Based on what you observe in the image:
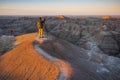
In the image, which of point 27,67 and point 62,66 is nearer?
point 62,66

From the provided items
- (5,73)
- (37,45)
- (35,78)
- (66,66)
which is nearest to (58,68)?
(66,66)

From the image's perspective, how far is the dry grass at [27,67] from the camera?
12.7 metres

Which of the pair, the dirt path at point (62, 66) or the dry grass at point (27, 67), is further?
the dry grass at point (27, 67)

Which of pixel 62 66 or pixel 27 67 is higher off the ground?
pixel 62 66

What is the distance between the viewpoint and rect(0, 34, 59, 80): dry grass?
12.7 meters

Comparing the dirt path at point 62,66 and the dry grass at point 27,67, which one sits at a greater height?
the dirt path at point 62,66

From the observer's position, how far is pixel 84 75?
41.4 ft

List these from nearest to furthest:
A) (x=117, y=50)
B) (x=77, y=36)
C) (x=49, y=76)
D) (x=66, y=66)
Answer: (x=49, y=76) < (x=66, y=66) < (x=117, y=50) < (x=77, y=36)

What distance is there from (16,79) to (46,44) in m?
6.27

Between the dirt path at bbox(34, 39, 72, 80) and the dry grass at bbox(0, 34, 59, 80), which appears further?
the dry grass at bbox(0, 34, 59, 80)

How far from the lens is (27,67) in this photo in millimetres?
14453

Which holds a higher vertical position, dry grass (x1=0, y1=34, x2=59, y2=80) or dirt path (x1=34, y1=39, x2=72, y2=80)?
dirt path (x1=34, y1=39, x2=72, y2=80)

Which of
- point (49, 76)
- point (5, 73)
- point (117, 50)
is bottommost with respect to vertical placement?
point (117, 50)

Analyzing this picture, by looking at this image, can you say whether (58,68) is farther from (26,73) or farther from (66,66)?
(26,73)
